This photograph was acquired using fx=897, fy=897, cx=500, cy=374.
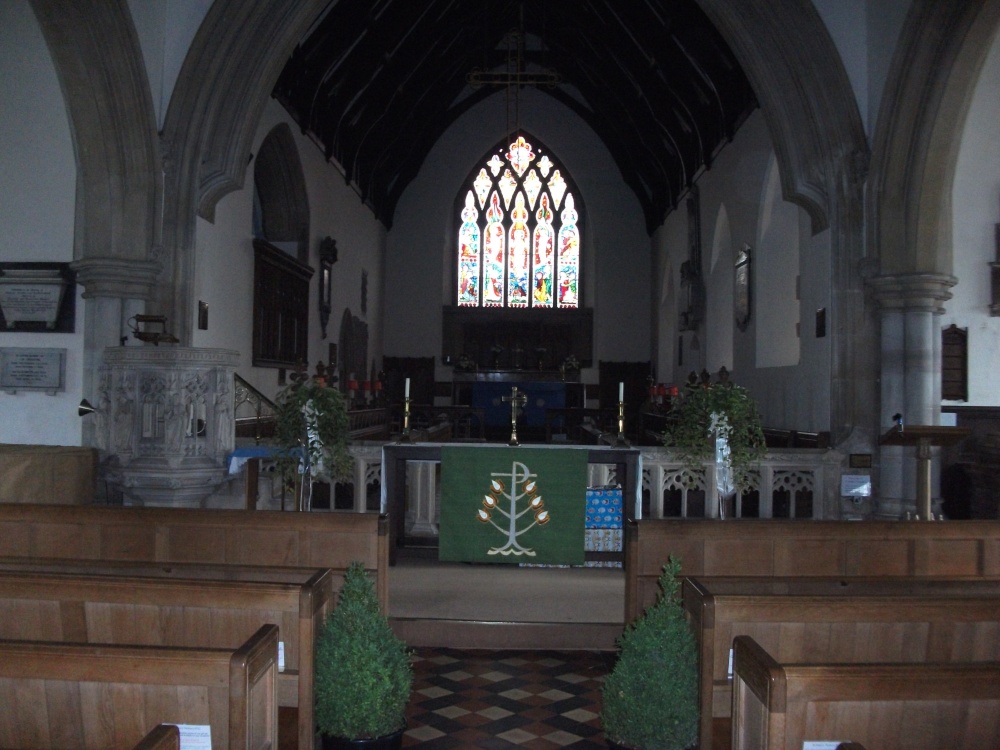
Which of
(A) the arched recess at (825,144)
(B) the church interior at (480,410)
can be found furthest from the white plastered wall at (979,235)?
→ (A) the arched recess at (825,144)

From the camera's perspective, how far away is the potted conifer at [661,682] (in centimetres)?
268

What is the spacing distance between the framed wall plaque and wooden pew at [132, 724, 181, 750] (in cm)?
979

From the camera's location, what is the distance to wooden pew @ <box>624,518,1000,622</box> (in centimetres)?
345

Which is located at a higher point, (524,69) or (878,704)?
(524,69)

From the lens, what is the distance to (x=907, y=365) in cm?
643

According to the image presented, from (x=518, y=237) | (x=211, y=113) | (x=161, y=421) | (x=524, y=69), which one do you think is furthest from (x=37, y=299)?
(x=518, y=237)

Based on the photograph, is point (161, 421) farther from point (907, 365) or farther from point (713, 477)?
point (907, 365)

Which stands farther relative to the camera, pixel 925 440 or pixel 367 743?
pixel 925 440

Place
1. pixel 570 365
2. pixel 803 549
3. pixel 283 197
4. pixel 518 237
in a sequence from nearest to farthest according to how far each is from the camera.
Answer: pixel 803 549 → pixel 283 197 → pixel 570 365 → pixel 518 237

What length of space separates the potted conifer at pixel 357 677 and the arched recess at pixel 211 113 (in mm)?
4489

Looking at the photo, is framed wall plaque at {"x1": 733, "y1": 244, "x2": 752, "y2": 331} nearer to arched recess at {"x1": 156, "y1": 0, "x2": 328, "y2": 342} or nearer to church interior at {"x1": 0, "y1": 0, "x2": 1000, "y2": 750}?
church interior at {"x1": 0, "y1": 0, "x2": 1000, "y2": 750}

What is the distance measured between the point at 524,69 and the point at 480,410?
5.52m

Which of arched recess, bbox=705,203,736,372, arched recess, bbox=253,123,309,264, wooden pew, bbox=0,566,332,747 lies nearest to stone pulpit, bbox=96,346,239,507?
wooden pew, bbox=0,566,332,747

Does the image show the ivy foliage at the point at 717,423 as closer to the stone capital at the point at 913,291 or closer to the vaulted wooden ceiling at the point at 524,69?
the stone capital at the point at 913,291
